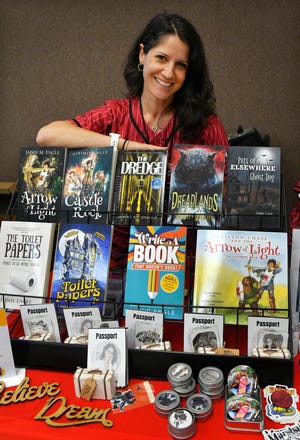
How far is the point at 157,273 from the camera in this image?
105 cm

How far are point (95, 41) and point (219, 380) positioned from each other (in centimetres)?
296

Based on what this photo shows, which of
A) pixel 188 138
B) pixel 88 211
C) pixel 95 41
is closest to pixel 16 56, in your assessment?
pixel 95 41

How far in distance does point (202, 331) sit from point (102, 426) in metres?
0.31

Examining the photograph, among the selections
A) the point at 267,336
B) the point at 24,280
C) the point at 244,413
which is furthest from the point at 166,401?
the point at 24,280

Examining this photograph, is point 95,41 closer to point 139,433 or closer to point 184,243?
point 184,243

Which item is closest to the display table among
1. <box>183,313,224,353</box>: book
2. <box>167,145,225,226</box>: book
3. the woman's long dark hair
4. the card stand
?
the card stand

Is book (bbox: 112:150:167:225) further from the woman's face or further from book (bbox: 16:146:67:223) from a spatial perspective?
the woman's face

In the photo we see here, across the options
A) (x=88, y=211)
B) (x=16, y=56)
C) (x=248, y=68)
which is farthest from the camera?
(x=16, y=56)

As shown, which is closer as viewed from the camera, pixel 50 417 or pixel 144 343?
pixel 50 417

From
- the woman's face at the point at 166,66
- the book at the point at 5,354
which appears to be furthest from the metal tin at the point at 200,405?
the woman's face at the point at 166,66

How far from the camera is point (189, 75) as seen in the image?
1453 mm

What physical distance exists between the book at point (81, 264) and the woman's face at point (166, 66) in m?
0.61

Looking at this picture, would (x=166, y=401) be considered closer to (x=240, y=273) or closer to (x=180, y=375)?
(x=180, y=375)

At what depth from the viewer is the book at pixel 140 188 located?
115 cm
